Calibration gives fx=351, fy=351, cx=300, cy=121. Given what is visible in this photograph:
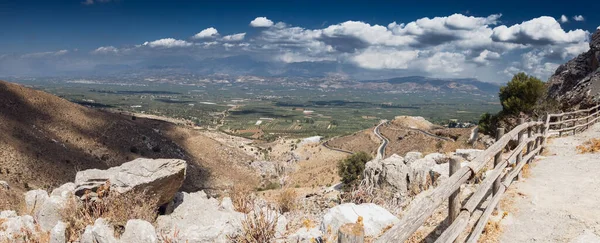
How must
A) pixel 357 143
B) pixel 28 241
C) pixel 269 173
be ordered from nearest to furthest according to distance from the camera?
pixel 28 241 < pixel 269 173 < pixel 357 143

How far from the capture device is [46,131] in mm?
42000

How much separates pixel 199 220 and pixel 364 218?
245 inches

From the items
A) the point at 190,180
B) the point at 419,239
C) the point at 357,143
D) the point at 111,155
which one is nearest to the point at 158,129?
the point at 111,155

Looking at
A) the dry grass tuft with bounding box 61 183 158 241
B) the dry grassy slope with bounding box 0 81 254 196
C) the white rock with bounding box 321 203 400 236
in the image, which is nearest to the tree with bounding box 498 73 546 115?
the white rock with bounding box 321 203 400 236

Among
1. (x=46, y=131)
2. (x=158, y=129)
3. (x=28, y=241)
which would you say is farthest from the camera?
(x=158, y=129)

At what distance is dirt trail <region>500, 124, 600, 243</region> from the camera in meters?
5.91

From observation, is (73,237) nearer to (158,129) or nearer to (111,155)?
(111,155)

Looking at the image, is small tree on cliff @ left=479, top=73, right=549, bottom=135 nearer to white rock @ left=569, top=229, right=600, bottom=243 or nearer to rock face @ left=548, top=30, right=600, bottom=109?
rock face @ left=548, top=30, right=600, bottom=109

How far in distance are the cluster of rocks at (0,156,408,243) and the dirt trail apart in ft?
7.57

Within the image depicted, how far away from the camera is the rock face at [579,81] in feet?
77.3

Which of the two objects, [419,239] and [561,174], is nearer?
[419,239]

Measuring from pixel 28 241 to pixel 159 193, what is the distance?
161 inches

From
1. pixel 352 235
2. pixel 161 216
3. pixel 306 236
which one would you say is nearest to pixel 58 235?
pixel 161 216

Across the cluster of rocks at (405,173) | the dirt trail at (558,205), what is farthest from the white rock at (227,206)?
the dirt trail at (558,205)
